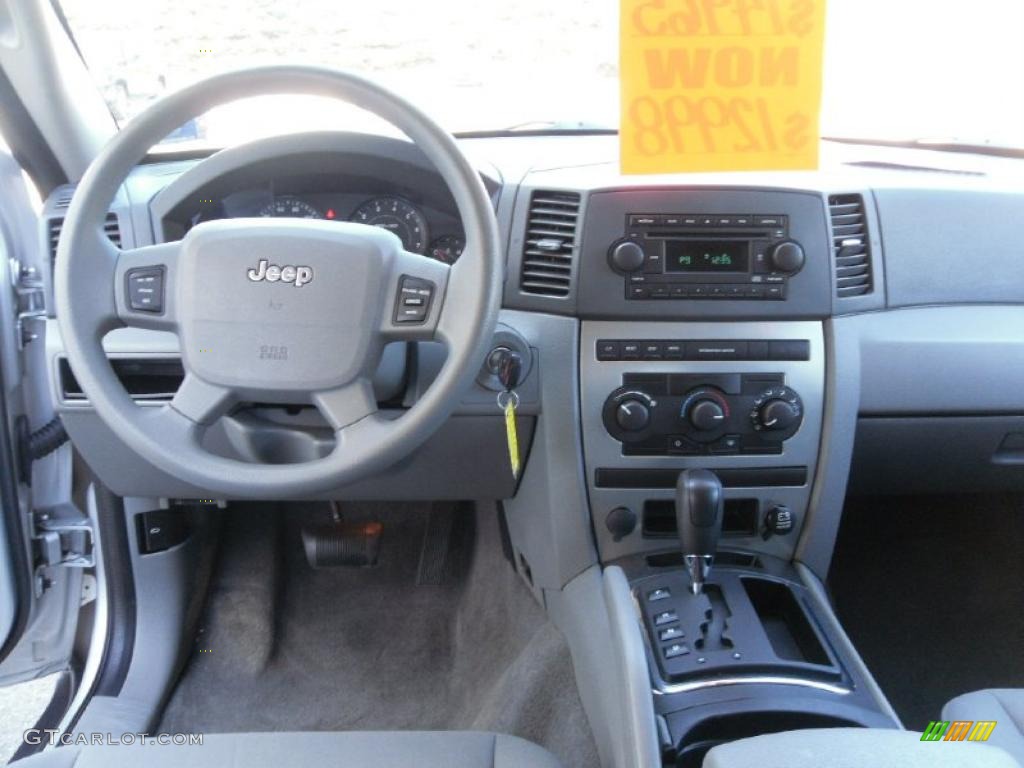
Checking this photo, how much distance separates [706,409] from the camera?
1.58m

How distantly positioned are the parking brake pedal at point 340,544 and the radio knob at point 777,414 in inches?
38.8

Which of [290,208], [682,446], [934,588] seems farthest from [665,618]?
[934,588]

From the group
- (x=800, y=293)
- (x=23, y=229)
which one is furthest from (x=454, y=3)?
(x=23, y=229)

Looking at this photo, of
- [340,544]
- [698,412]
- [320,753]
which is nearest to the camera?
[320,753]

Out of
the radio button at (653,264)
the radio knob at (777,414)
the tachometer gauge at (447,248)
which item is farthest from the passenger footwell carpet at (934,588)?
the tachometer gauge at (447,248)

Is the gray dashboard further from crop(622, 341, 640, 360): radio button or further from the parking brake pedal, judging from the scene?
the parking brake pedal

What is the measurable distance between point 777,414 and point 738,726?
535mm

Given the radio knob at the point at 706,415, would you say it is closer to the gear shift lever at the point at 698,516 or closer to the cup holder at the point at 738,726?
the gear shift lever at the point at 698,516

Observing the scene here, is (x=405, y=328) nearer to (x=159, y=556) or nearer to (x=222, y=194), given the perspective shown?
(x=222, y=194)

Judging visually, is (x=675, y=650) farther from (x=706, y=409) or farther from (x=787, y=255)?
(x=787, y=255)

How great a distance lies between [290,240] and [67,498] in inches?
40.2

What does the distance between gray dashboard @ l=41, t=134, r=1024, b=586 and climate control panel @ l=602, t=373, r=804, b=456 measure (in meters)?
0.02

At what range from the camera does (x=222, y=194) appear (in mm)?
1566

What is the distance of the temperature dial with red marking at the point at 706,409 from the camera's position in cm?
158
